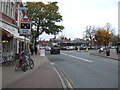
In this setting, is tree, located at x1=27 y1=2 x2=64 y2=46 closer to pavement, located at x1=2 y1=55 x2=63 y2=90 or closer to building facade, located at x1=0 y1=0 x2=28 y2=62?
building facade, located at x1=0 y1=0 x2=28 y2=62

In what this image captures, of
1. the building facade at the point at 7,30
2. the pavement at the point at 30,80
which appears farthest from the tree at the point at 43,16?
the pavement at the point at 30,80

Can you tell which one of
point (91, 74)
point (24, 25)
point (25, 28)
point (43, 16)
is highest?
point (43, 16)

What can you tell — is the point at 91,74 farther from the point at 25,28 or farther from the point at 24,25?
the point at 24,25

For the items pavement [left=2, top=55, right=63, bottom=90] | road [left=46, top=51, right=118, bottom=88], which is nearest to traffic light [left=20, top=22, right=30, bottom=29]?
pavement [left=2, top=55, right=63, bottom=90]

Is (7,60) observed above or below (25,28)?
below

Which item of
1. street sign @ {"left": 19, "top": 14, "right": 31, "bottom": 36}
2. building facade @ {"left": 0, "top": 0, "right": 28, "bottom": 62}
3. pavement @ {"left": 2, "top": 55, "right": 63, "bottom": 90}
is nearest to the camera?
pavement @ {"left": 2, "top": 55, "right": 63, "bottom": 90}

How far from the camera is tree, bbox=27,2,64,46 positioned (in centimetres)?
3033

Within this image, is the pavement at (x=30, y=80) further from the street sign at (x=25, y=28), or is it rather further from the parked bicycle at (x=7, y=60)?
the parked bicycle at (x=7, y=60)

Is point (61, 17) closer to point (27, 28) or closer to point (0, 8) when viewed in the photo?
point (0, 8)

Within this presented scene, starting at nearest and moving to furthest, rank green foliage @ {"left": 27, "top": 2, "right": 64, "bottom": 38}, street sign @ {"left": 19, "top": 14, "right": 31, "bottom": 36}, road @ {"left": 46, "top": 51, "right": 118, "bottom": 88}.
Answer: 1. road @ {"left": 46, "top": 51, "right": 118, "bottom": 88}
2. street sign @ {"left": 19, "top": 14, "right": 31, "bottom": 36}
3. green foliage @ {"left": 27, "top": 2, "right": 64, "bottom": 38}

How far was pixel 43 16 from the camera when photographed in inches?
1185

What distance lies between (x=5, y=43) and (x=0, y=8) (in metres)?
4.02

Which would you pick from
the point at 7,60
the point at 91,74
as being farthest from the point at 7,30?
the point at 91,74

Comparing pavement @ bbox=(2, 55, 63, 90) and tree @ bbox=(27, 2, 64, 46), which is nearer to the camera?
pavement @ bbox=(2, 55, 63, 90)
